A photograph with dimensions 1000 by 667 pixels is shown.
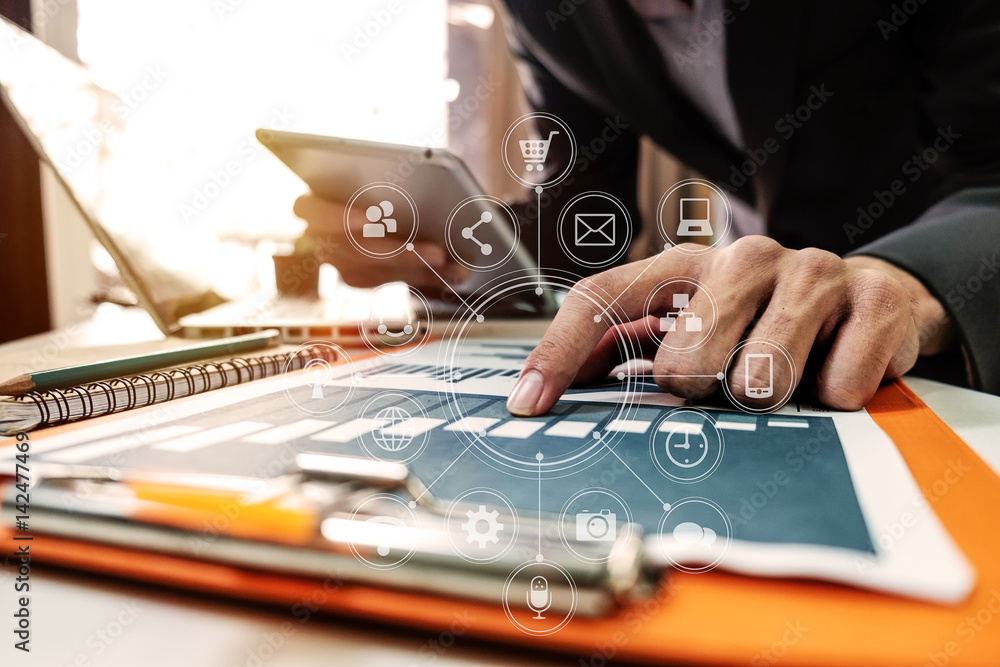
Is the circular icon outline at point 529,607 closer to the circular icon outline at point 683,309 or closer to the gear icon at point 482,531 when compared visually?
the gear icon at point 482,531

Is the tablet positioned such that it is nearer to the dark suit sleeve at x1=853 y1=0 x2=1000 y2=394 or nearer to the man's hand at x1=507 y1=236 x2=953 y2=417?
the man's hand at x1=507 y1=236 x2=953 y2=417

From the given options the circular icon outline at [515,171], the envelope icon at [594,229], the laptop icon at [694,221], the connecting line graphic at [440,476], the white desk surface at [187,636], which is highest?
the circular icon outline at [515,171]

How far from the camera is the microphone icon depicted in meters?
0.11

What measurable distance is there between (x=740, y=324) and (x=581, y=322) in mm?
67

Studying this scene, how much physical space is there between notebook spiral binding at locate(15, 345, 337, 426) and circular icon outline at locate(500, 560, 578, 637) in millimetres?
184

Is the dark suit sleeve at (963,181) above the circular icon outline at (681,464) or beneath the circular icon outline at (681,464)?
above

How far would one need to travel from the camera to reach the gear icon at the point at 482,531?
122 mm

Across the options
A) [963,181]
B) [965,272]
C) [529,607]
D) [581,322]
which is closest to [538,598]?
[529,607]

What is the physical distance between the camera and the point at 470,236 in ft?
0.88

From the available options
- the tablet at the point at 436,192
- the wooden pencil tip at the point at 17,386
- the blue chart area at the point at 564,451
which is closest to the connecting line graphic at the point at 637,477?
the blue chart area at the point at 564,451

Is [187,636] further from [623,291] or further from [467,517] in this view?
[623,291]

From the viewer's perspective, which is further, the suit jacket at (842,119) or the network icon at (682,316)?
the suit jacket at (842,119)

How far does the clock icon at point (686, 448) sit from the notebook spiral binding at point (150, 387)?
0.18m

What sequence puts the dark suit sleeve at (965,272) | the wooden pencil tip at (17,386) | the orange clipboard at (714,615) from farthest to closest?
the dark suit sleeve at (965,272) → the wooden pencil tip at (17,386) → the orange clipboard at (714,615)
